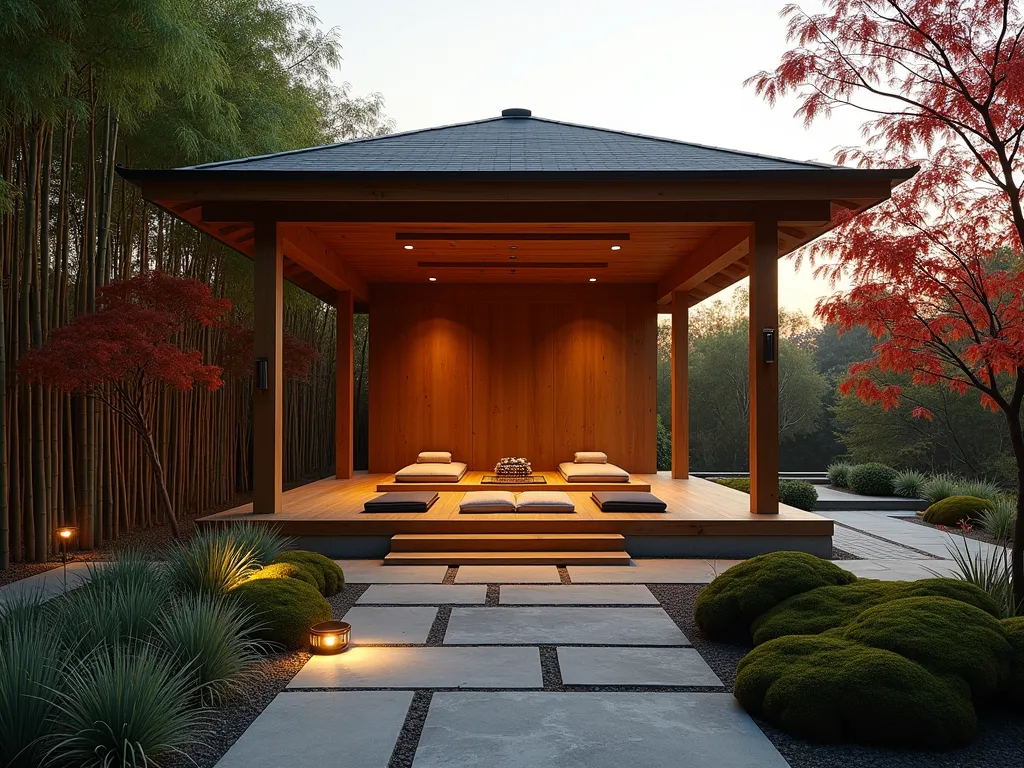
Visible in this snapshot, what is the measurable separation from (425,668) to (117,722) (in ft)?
4.59

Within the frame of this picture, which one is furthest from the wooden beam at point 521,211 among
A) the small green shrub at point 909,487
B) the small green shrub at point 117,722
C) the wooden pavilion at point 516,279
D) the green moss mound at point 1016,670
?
the small green shrub at point 909,487

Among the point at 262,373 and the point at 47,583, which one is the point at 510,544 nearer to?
the point at 262,373

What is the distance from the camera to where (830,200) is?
21.2 feet

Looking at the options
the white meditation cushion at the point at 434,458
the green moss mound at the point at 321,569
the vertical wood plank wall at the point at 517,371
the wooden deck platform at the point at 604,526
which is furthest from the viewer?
the vertical wood plank wall at the point at 517,371

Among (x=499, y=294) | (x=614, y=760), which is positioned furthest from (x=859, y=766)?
(x=499, y=294)

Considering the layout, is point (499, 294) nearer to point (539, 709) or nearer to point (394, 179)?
point (394, 179)

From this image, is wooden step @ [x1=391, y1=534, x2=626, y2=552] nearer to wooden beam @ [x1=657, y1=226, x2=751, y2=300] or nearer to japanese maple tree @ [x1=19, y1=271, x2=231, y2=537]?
japanese maple tree @ [x1=19, y1=271, x2=231, y2=537]

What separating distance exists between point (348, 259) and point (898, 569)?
21.5 feet

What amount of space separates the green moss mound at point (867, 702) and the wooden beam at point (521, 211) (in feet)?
14.9

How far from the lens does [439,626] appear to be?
4344mm

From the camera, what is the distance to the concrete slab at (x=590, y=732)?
101 inches

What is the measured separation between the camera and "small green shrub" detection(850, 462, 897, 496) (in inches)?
472

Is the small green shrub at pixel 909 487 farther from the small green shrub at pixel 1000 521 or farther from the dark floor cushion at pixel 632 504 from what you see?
the dark floor cushion at pixel 632 504

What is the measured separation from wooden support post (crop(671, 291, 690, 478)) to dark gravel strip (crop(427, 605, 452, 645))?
21.1 ft
